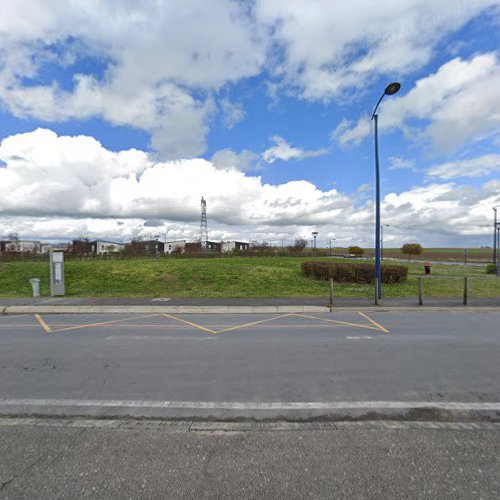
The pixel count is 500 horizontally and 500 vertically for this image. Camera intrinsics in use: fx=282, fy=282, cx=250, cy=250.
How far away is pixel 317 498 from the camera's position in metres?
Answer: 2.10

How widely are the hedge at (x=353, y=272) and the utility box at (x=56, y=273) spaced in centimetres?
1277

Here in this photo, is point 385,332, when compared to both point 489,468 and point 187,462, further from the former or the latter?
point 187,462

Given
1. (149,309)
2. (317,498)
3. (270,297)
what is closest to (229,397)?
(317,498)

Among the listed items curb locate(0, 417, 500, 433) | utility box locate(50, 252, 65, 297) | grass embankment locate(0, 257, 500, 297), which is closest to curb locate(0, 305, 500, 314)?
grass embankment locate(0, 257, 500, 297)

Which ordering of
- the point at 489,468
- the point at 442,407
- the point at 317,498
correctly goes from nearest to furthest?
the point at 317,498 < the point at 489,468 < the point at 442,407

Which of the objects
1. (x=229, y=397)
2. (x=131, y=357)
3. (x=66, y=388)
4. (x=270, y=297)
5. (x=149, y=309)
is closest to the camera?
(x=229, y=397)

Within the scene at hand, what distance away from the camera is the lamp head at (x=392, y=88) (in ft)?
30.4

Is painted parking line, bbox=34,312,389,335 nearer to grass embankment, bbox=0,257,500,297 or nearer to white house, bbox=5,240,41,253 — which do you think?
grass embankment, bbox=0,257,500,297

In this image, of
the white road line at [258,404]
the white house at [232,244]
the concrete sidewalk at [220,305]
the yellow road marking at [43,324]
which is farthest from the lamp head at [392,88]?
the white house at [232,244]

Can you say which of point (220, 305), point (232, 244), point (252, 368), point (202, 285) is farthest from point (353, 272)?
point (232, 244)

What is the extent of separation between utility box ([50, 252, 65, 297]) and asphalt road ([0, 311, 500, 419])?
16.6 feet

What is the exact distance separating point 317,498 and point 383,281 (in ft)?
48.1

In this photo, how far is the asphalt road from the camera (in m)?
3.45

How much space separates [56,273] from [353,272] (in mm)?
14724
